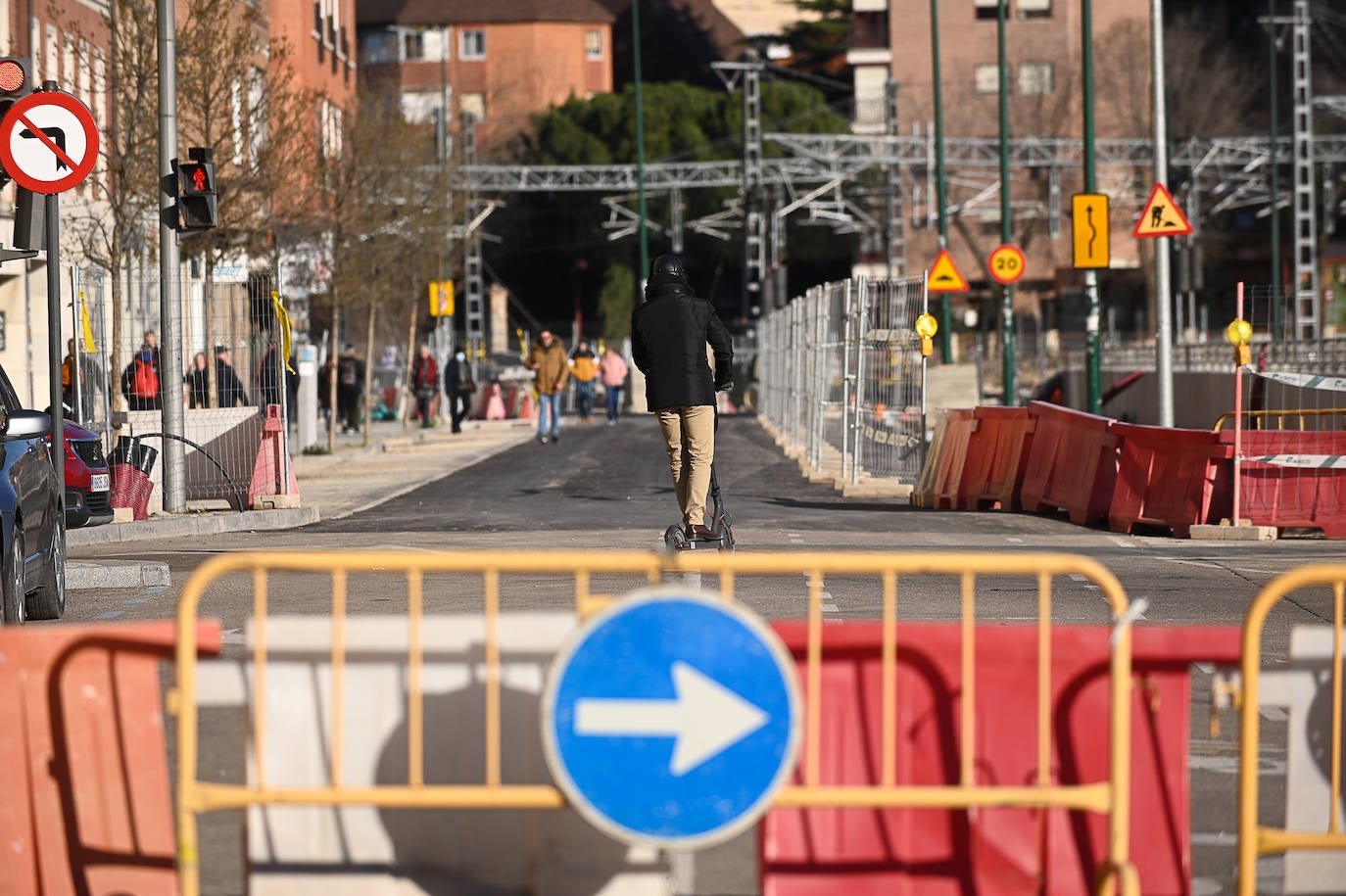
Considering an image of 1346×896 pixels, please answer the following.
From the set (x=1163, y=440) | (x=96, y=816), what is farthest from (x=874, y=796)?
(x=1163, y=440)

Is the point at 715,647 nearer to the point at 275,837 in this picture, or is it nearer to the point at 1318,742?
the point at 275,837

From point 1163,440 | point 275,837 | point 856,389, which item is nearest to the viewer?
point 275,837

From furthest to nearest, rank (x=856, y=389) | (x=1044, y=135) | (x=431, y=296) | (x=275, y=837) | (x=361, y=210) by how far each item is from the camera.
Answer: (x=1044, y=135), (x=431, y=296), (x=361, y=210), (x=856, y=389), (x=275, y=837)

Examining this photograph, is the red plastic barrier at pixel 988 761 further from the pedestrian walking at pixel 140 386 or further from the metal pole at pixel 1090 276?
the metal pole at pixel 1090 276

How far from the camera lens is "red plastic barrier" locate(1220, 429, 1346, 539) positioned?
56.6ft

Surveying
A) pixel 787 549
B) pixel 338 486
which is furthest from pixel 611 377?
pixel 787 549

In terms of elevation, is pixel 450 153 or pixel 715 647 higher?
pixel 450 153

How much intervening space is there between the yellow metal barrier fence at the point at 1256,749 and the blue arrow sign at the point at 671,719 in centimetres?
114

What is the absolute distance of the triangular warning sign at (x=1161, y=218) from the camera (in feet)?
75.0

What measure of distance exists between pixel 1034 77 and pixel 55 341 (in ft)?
215

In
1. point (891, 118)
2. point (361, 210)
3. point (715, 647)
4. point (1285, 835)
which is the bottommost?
point (1285, 835)

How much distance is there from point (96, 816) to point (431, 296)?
137 feet

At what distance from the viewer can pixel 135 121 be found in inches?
958

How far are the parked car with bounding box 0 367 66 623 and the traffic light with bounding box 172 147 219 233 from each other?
7.83 m
